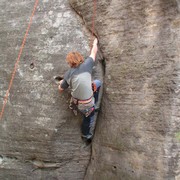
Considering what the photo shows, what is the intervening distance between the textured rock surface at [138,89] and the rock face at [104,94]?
0.01 meters

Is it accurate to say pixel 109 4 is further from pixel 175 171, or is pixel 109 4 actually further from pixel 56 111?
pixel 175 171

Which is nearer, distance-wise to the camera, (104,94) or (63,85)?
(63,85)

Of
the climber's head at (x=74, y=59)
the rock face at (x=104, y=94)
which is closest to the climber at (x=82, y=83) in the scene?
the climber's head at (x=74, y=59)

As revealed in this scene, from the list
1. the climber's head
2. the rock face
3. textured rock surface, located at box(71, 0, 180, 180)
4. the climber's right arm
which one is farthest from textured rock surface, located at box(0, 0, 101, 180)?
the climber's head

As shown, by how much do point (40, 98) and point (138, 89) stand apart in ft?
4.79

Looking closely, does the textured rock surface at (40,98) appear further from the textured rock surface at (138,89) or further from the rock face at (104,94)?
the textured rock surface at (138,89)

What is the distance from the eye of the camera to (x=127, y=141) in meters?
4.33

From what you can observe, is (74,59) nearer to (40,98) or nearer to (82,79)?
(82,79)

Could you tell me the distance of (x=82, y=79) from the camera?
13.8ft

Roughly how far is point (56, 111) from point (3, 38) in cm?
144

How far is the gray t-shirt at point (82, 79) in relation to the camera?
4195mm

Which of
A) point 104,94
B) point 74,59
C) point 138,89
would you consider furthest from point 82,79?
point 138,89

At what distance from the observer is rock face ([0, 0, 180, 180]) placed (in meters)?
4.02

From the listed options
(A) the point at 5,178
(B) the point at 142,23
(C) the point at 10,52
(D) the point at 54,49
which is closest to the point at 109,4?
(B) the point at 142,23
